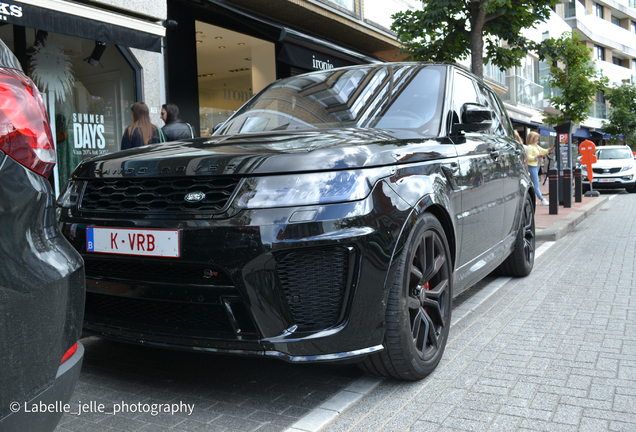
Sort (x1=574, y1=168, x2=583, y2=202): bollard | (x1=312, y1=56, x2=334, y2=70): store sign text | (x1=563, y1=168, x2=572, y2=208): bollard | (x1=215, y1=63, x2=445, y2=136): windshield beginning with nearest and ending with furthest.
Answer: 1. (x1=215, y1=63, x2=445, y2=136): windshield
2. (x1=312, y1=56, x2=334, y2=70): store sign text
3. (x1=563, y1=168, x2=572, y2=208): bollard
4. (x1=574, y1=168, x2=583, y2=202): bollard

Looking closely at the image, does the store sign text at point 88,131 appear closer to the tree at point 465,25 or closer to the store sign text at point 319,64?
the store sign text at point 319,64

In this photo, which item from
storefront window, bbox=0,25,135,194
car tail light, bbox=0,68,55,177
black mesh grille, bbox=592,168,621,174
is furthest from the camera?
black mesh grille, bbox=592,168,621,174

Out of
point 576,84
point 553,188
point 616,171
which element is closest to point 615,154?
point 616,171

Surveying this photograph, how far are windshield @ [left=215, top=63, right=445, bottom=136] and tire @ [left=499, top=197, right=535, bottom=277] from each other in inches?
85.8

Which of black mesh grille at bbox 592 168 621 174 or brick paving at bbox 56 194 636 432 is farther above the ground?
black mesh grille at bbox 592 168 621 174

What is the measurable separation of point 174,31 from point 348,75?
708cm

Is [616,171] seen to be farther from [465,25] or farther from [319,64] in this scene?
[319,64]

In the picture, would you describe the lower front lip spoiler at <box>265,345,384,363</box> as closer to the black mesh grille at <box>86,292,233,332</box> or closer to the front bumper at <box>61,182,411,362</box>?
the front bumper at <box>61,182,411,362</box>

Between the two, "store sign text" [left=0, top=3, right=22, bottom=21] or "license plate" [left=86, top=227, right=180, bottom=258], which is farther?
"store sign text" [left=0, top=3, right=22, bottom=21]

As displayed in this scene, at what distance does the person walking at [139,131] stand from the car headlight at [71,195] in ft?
12.7

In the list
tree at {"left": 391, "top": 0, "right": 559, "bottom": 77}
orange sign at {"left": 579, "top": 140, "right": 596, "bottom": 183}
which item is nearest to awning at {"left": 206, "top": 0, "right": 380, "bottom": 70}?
tree at {"left": 391, "top": 0, "right": 559, "bottom": 77}

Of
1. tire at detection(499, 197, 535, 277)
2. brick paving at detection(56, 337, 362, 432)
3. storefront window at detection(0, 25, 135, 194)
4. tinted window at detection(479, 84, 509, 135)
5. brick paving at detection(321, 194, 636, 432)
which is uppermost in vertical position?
storefront window at detection(0, 25, 135, 194)

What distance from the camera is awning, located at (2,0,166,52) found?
19.3ft

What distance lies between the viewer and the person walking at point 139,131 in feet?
22.3
